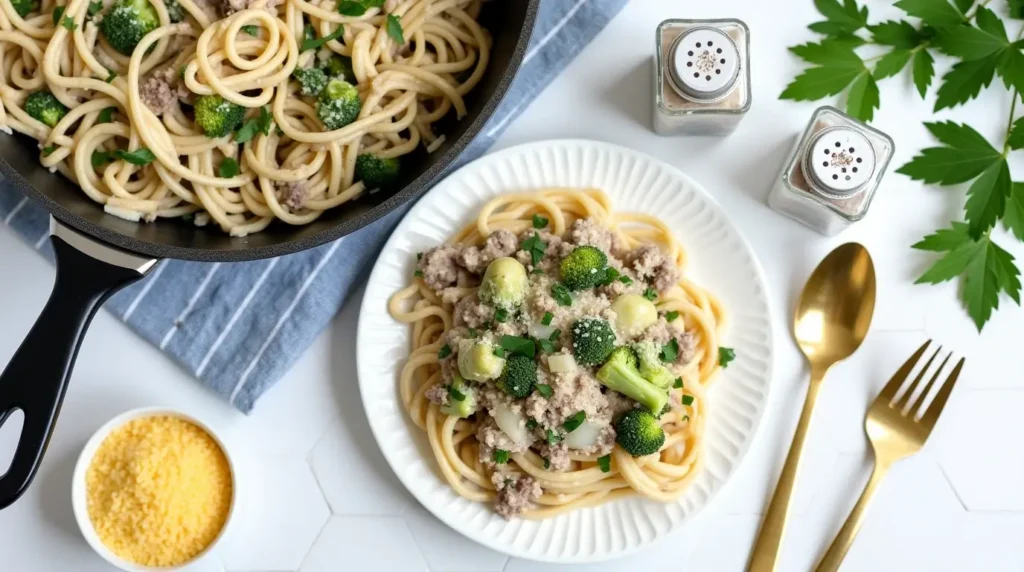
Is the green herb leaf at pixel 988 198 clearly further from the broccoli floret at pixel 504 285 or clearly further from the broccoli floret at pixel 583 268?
the broccoli floret at pixel 504 285

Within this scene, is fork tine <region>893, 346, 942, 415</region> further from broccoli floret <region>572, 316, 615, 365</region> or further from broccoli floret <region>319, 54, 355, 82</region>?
broccoli floret <region>319, 54, 355, 82</region>

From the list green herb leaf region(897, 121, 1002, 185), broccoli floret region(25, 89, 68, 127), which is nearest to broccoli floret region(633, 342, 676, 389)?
green herb leaf region(897, 121, 1002, 185)

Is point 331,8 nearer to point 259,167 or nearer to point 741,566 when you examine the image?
point 259,167

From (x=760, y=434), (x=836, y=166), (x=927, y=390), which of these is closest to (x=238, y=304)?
(x=760, y=434)

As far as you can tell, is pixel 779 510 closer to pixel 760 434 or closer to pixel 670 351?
pixel 760 434

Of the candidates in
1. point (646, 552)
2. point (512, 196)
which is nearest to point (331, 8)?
point (512, 196)

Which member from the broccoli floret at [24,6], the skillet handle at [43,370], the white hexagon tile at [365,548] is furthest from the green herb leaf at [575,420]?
the broccoli floret at [24,6]
